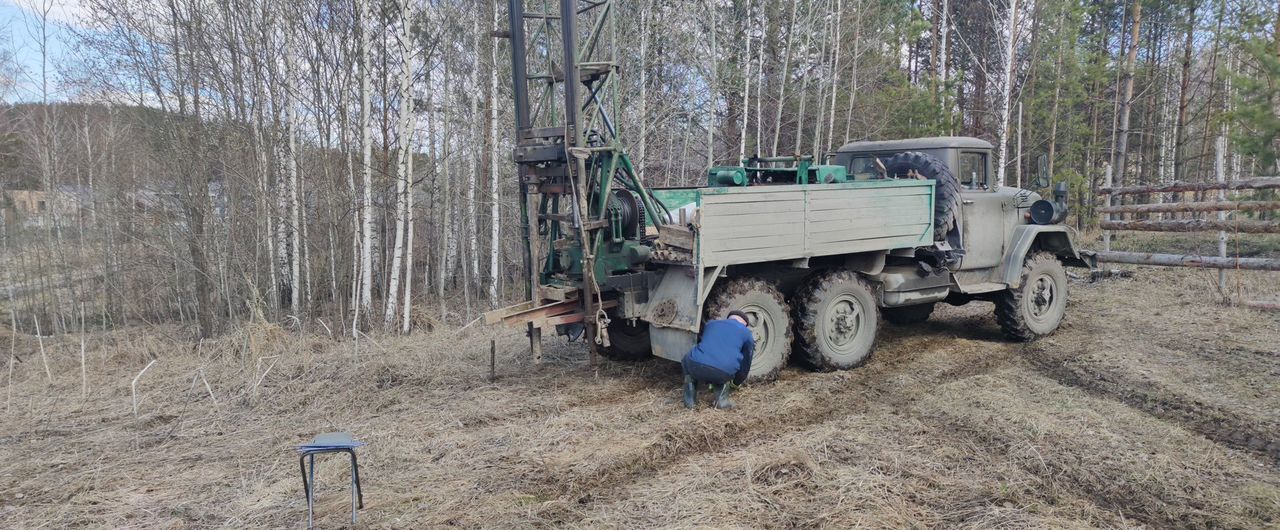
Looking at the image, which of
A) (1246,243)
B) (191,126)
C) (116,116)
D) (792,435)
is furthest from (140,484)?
(1246,243)

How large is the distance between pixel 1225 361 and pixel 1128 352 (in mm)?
809

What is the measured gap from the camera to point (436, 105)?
628 inches

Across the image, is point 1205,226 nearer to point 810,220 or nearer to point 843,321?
point 843,321

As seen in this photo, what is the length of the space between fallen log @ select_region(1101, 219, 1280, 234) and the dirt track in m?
3.27

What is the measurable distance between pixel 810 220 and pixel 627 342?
7.69ft

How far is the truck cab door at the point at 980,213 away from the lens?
331 inches

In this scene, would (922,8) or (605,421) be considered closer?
(605,421)

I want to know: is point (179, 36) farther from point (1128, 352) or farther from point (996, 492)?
point (1128, 352)

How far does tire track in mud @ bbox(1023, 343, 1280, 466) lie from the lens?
530cm

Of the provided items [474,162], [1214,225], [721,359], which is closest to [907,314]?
[721,359]

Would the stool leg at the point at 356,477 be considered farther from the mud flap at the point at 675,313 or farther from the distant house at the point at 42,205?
the distant house at the point at 42,205

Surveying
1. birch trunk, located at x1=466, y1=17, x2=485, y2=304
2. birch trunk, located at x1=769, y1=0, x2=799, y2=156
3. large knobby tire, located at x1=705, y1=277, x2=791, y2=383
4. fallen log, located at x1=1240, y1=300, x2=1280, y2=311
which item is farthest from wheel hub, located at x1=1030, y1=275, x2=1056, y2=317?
birch trunk, located at x1=769, y1=0, x2=799, y2=156

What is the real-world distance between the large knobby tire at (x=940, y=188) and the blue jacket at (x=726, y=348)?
311 cm

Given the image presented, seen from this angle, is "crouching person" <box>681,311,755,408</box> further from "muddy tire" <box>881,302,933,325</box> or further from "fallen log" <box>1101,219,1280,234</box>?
"fallen log" <box>1101,219,1280,234</box>
